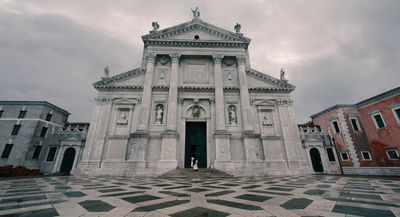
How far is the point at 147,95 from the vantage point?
676 inches

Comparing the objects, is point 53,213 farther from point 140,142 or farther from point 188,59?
point 188,59

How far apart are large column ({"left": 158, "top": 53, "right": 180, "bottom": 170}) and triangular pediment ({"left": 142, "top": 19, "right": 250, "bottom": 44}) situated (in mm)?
4575

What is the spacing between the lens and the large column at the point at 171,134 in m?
14.5

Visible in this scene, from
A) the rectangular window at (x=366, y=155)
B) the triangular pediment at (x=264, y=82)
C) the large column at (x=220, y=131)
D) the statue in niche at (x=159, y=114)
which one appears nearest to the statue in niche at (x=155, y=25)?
the large column at (x=220, y=131)

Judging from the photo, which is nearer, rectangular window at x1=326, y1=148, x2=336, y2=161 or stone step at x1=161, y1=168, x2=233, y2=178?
stone step at x1=161, y1=168, x2=233, y2=178

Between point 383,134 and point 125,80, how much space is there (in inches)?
1159

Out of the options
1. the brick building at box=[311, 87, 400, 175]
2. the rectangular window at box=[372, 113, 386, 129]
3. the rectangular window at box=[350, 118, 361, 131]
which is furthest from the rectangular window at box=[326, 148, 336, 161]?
the rectangular window at box=[372, 113, 386, 129]

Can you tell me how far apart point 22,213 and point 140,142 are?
39.2 ft

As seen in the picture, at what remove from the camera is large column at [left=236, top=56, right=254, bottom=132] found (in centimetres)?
1656

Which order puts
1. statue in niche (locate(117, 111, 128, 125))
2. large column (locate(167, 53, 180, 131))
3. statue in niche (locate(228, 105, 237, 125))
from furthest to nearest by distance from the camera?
statue in niche (locate(228, 105, 237, 125))
statue in niche (locate(117, 111, 128, 125))
large column (locate(167, 53, 180, 131))

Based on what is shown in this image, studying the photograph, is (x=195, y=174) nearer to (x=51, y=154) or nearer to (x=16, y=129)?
(x=51, y=154)

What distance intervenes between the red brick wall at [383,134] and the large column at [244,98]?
15.2 metres

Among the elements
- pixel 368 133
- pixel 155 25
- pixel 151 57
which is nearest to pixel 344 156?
pixel 368 133

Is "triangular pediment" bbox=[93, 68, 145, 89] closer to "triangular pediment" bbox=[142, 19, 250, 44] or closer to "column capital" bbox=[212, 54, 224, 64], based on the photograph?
"triangular pediment" bbox=[142, 19, 250, 44]
